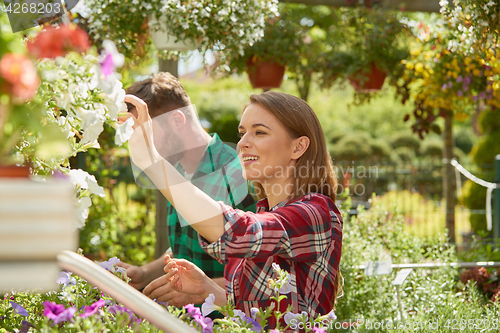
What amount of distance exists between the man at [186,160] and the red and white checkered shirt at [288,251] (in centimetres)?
48

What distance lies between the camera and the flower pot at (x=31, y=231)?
409mm

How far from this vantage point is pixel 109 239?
418 cm

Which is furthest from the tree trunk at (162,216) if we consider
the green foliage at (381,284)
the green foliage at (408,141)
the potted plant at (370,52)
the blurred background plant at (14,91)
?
the green foliage at (408,141)

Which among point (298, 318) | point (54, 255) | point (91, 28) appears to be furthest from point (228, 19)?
point (54, 255)

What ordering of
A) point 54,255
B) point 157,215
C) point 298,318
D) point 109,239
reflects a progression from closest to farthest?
1. point 54,255
2. point 298,318
3. point 157,215
4. point 109,239

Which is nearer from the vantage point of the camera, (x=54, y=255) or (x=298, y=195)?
(x=54, y=255)

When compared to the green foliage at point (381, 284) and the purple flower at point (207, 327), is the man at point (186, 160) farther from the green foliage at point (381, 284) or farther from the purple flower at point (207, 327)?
the green foliage at point (381, 284)

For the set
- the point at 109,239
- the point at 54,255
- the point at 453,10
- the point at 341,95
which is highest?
the point at 453,10

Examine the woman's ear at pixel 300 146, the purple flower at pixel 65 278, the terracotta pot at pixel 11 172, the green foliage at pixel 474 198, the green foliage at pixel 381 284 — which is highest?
the terracotta pot at pixel 11 172

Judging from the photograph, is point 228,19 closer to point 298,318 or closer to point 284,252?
point 284,252

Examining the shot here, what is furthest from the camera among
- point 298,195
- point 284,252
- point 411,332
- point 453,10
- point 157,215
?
point 157,215

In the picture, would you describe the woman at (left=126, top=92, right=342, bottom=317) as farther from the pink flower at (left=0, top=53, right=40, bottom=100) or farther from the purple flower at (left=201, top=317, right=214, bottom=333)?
the pink flower at (left=0, top=53, right=40, bottom=100)

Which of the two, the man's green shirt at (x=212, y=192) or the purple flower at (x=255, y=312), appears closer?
the purple flower at (x=255, y=312)

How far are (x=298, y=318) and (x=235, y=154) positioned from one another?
1.03 meters
